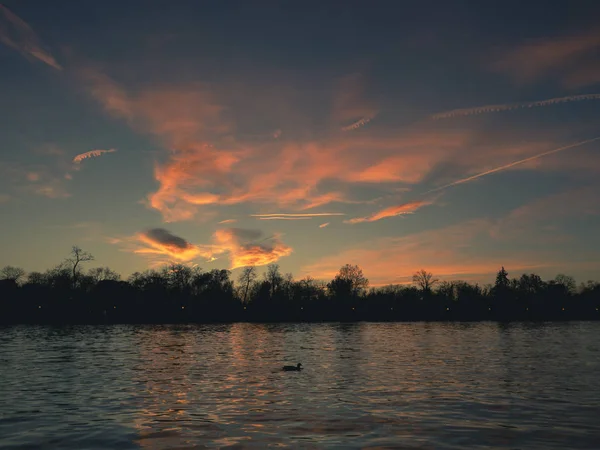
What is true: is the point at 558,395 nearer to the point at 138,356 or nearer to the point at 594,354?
the point at 594,354

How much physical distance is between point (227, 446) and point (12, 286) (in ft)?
588

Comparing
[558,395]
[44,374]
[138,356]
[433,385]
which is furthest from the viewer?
[138,356]

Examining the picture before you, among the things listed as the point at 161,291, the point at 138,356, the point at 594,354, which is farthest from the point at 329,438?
the point at 161,291

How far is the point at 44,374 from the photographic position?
3247 cm

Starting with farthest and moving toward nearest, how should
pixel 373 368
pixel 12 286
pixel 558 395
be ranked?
1. pixel 12 286
2. pixel 373 368
3. pixel 558 395

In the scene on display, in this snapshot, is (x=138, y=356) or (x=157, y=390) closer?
(x=157, y=390)

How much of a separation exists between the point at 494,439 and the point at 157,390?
16963 millimetres

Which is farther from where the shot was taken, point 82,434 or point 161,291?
point 161,291

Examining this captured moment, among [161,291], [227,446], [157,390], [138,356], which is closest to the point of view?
[227,446]

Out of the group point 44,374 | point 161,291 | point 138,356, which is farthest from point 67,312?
point 44,374

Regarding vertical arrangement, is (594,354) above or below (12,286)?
below

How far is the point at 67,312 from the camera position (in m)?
168

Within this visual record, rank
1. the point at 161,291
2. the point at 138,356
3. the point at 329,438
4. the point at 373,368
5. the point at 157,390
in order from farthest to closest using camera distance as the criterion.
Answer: the point at 161,291 < the point at 138,356 < the point at 373,368 < the point at 157,390 < the point at 329,438

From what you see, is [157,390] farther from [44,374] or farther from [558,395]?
[558,395]
